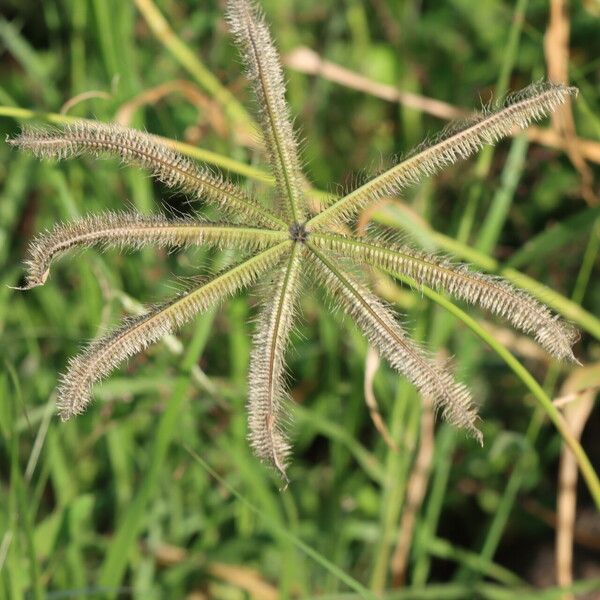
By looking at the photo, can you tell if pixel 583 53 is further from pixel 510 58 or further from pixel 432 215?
pixel 510 58

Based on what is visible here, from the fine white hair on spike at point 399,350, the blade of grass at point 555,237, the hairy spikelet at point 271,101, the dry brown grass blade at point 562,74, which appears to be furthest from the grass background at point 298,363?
the fine white hair on spike at point 399,350

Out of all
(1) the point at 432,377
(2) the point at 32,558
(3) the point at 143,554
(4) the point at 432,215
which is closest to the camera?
(1) the point at 432,377

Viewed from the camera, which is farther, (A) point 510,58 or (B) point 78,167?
(B) point 78,167

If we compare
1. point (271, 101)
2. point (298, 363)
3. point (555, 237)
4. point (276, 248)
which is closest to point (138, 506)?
point (298, 363)

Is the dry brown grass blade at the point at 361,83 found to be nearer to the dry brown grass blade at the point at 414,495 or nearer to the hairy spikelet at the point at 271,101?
the dry brown grass blade at the point at 414,495

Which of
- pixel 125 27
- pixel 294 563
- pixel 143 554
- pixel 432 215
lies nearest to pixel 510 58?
pixel 432 215

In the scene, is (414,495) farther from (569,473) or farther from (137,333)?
(137,333)
